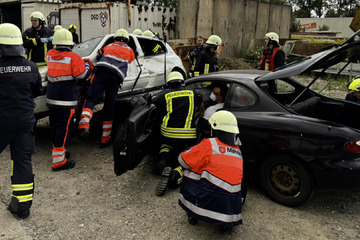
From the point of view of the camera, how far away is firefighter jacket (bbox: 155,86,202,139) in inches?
172

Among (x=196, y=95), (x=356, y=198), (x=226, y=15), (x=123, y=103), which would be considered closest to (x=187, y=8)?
(x=226, y=15)

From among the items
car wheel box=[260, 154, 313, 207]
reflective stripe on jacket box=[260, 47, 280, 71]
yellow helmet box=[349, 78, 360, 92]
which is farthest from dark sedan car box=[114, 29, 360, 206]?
reflective stripe on jacket box=[260, 47, 280, 71]

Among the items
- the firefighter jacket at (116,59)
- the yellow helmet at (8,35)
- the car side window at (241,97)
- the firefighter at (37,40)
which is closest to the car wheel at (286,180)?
the car side window at (241,97)

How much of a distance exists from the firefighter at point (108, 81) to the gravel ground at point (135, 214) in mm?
1028

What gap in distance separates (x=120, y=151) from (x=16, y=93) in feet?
4.07

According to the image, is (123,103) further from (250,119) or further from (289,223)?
(289,223)

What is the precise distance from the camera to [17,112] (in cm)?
351

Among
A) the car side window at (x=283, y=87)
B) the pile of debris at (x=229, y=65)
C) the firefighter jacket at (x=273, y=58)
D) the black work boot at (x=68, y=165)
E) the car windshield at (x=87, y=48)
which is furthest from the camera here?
the pile of debris at (x=229, y=65)

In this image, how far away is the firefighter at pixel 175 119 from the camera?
172 inches

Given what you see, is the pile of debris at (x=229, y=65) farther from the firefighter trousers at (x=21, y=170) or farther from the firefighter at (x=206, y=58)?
the firefighter trousers at (x=21, y=170)

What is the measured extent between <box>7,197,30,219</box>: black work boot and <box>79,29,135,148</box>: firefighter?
74.2 inches

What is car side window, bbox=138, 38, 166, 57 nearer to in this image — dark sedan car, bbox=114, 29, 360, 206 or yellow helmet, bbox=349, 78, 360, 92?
dark sedan car, bbox=114, 29, 360, 206

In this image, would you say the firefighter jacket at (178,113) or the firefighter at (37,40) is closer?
the firefighter jacket at (178,113)

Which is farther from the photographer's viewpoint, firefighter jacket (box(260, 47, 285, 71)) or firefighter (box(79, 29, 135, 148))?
firefighter jacket (box(260, 47, 285, 71))
